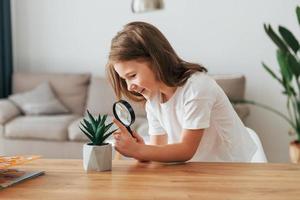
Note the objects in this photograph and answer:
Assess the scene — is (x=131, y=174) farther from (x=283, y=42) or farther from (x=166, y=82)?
(x=283, y=42)

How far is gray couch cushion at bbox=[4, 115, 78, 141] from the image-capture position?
445cm

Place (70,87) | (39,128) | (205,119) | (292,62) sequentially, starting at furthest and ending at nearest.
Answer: (70,87), (39,128), (292,62), (205,119)

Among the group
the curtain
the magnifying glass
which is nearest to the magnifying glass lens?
the magnifying glass

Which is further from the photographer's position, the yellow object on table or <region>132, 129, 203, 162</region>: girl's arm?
<region>132, 129, 203, 162</region>: girl's arm

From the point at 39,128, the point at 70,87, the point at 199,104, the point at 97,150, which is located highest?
the point at 199,104

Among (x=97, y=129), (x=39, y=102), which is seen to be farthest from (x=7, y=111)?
(x=97, y=129)

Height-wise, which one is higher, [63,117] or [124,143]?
[124,143]

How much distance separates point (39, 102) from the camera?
16.2 feet

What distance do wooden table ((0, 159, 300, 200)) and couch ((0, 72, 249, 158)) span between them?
8.08 ft

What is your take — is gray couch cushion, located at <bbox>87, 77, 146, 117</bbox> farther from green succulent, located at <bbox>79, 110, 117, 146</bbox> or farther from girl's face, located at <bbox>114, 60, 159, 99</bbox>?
green succulent, located at <bbox>79, 110, 117, 146</bbox>

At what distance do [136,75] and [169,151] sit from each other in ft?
0.99

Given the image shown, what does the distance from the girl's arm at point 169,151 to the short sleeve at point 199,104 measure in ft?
0.16

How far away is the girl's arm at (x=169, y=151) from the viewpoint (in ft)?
5.70

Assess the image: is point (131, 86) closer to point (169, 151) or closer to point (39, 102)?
point (169, 151)
